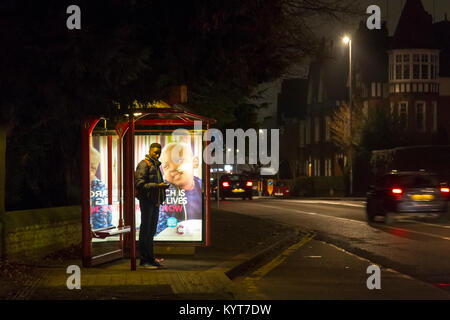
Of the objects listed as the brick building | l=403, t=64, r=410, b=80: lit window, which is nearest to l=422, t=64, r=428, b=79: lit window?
the brick building

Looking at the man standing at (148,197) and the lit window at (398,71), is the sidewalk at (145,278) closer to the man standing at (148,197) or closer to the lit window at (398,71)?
the man standing at (148,197)

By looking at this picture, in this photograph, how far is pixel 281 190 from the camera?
6569 cm

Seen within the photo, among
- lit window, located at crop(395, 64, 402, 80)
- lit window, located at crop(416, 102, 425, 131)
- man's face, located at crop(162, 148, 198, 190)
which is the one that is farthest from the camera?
lit window, located at crop(416, 102, 425, 131)

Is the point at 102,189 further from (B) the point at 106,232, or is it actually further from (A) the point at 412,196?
(A) the point at 412,196

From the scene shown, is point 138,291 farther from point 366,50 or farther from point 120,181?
point 366,50

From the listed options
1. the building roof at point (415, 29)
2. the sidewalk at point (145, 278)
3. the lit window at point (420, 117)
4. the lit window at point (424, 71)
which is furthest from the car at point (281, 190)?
the sidewalk at point (145, 278)

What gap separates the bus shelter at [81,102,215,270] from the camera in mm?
13040

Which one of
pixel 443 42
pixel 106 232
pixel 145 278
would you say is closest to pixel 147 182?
pixel 106 232

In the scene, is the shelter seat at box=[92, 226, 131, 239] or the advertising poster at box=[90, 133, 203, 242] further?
the advertising poster at box=[90, 133, 203, 242]

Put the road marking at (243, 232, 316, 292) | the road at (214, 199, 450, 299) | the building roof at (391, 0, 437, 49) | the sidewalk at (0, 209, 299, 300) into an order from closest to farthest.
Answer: the sidewalk at (0, 209, 299, 300)
the road at (214, 199, 450, 299)
the road marking at (243, 232, 316, 292)
the building roof at (391, 0, 437, 49)

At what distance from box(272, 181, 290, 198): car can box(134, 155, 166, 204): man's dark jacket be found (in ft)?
167

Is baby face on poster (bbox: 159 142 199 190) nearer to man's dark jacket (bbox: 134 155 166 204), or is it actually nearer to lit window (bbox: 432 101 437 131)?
man's dark jacket (bbox: 134 155 166 204)

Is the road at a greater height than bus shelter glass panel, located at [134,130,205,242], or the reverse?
bus shelter glass panel, located at [134,130,205,242]
